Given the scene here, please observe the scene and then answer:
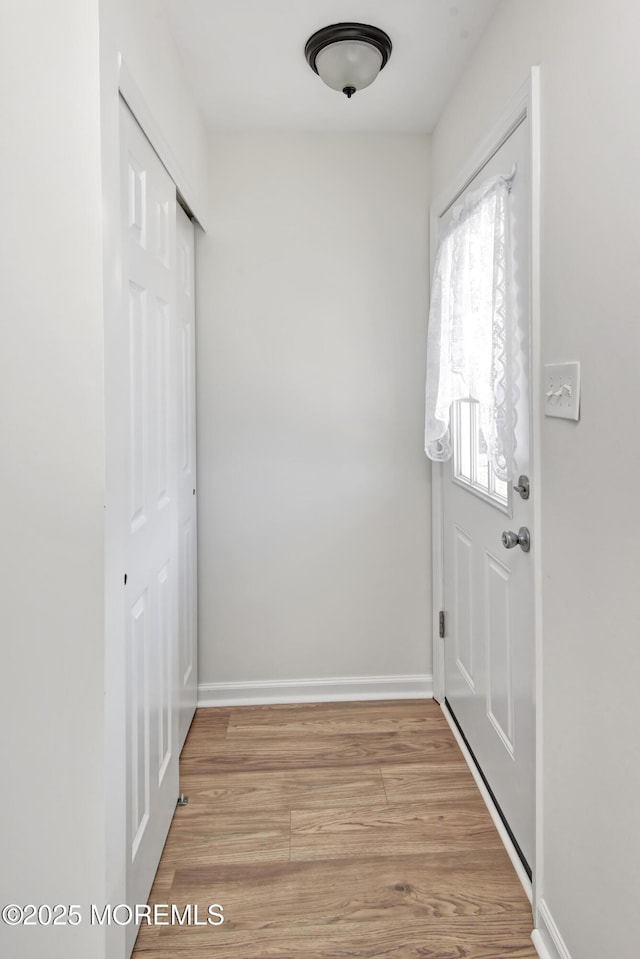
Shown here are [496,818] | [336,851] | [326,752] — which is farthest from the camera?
[326,752]

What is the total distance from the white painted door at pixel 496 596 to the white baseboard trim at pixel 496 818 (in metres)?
0.03

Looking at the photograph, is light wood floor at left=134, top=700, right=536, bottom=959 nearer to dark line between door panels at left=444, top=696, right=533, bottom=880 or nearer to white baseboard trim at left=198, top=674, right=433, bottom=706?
dark line between door panels at left=444, top=696, right=533, bottom=880

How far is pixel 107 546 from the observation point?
47.0 inches

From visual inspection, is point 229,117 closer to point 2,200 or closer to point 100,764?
point 2,200

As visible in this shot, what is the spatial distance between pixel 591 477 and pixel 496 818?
1.25 m

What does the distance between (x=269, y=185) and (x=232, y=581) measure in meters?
1.73

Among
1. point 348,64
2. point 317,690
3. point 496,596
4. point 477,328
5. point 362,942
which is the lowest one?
point 362,942

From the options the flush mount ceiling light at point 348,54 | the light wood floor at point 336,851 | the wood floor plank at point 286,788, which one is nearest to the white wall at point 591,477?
the light wood floor at point 336,851

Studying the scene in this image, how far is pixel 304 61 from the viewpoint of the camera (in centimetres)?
201

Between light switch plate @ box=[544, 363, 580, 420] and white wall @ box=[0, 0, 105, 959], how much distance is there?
0.96m

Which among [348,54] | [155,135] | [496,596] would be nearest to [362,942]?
[496,596]

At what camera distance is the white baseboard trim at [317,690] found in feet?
8.72

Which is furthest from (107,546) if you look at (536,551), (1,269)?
(536,551)

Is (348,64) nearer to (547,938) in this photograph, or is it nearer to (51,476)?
(51,476)
